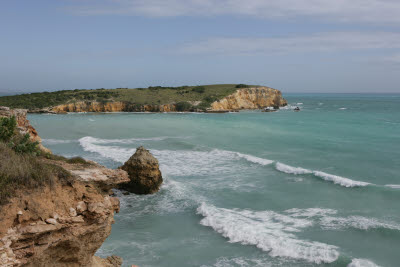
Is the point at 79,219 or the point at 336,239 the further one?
the point at 336,239

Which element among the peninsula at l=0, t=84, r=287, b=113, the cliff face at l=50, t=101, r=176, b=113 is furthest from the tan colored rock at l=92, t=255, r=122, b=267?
the cliff face at l=50, t=101, r=176, b=113

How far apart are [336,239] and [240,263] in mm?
3843

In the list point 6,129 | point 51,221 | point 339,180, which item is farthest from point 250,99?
point 51,221

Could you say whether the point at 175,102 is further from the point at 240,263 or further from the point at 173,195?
the point at 240,263

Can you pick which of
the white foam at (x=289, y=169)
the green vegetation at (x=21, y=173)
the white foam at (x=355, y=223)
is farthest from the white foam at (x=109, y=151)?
the green vegetation at (x=21, y=173)

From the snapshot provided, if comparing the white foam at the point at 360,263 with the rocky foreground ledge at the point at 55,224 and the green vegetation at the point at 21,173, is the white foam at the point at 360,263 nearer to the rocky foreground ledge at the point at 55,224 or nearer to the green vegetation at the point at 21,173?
the rocky foreground ledge at the point at 55,224

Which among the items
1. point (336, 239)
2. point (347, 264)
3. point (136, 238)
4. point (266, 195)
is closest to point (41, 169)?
point (136, 238)

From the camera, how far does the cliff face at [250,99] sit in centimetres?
8335

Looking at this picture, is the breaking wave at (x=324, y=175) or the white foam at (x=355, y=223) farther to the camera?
the breaking wave at (x=324, y=175)

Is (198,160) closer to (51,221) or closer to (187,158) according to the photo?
(187,158)

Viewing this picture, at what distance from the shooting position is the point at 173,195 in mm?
16219

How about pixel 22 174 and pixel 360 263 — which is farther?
pixel 360 263

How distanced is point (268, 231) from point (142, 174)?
Answer: 6.84 metres

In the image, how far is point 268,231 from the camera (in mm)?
12055
